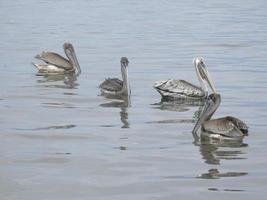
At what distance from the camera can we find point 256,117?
11.5 m

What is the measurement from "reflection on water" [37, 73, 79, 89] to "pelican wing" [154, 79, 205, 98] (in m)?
2.30

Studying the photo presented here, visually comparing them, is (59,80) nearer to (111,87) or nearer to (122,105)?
(111,87)

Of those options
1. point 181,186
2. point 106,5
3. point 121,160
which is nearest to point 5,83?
point 121,160

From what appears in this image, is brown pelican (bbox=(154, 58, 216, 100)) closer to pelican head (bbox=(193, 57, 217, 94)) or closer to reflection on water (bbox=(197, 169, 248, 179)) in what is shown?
pelican head (bbox=(193, 57, 217, 94))

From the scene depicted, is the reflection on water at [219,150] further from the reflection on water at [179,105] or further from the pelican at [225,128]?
the reflection on water at [179,105]

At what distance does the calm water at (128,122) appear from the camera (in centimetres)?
779

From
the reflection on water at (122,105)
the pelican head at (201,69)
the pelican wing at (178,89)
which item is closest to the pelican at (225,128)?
the reflection on water at (122,105)

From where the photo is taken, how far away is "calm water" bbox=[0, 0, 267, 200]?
7.79m

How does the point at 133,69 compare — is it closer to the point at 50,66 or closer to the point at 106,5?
the point at 50,66

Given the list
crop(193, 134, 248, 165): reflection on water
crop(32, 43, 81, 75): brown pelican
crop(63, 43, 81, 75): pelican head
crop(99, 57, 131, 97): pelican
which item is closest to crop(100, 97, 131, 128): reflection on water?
crop(99, 57, 131, 97): pelican

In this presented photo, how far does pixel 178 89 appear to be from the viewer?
13.2 meters

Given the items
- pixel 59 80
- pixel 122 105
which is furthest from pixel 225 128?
pixel 59 80

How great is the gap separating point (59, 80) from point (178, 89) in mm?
3782

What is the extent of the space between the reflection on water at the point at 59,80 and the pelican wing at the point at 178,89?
7.55 ft
